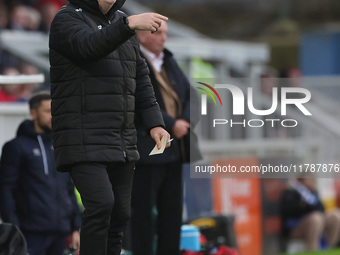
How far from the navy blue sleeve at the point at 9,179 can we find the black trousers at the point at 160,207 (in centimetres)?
87

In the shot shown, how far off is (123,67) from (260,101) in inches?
176

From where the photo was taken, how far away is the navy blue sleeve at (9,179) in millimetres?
6848

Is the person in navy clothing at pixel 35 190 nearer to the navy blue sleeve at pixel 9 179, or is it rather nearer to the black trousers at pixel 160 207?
the navy blue sleeve at pixel 9 179

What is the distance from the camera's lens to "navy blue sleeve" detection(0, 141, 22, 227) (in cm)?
685

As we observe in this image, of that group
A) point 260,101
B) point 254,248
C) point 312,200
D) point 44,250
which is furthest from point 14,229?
point 312,200

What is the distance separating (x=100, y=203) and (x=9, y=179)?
1.81 m

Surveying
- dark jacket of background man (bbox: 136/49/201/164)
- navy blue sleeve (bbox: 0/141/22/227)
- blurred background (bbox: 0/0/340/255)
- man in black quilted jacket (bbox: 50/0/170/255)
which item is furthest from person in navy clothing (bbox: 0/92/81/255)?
man in black quilted jacket (bbox: 50/0/170/255)

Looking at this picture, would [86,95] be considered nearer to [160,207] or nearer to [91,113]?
A: [91,113]

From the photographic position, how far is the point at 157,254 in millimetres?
7031

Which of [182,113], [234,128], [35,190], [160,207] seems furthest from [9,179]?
[234,128]

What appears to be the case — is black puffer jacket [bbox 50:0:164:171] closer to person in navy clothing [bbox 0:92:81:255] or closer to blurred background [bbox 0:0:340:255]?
person in navy clothing [bbox 0:92:81:255]

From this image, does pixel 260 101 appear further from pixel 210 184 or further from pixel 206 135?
pixel 206 135

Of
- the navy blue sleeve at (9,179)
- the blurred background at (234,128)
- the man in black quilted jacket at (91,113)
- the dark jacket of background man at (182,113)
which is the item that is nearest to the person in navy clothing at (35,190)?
the navy blue sleeve at (9,179)

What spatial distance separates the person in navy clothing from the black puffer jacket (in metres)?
1.58
